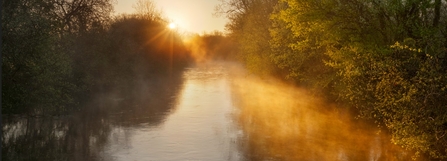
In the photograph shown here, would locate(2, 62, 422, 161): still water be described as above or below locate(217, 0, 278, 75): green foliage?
below

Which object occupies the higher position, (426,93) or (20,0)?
(20,0)

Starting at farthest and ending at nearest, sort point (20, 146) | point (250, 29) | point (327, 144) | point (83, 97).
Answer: point (250, 29) < point (83, 97) < point (327, 144) < point (20, 146)

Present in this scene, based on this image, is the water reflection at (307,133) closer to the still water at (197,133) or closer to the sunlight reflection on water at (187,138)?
the still water at (197,133)

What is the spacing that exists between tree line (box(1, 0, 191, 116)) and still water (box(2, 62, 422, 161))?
1.67 meters

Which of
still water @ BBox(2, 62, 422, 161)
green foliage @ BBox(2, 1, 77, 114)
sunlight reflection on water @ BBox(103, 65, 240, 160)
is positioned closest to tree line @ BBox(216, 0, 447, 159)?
still water @ BBox(2, 62, 422, 161)

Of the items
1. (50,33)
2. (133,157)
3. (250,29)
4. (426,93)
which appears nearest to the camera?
(426,93)

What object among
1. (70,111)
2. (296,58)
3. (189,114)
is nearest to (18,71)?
(70,111)

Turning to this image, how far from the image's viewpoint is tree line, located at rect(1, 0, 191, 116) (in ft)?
63.7

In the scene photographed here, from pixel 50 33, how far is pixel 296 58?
58.3ft

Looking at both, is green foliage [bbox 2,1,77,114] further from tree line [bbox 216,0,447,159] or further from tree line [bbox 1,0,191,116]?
tree line [bbox 216,0,447,159]

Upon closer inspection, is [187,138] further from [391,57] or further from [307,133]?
[391,57]

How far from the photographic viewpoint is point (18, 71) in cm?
2000

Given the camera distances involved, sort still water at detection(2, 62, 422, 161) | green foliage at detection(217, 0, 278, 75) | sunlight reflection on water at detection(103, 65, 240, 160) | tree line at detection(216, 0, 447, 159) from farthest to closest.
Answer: green foliage at detection(217, 0, 278, 75), still water at detection(2, 62, 422, 161), sunlight reflection on water at detection(103, 65, 240, 160), tree line at detection(216, 0, 447, 159)

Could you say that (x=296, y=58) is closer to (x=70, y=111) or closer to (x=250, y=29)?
(x=70, y=111)
